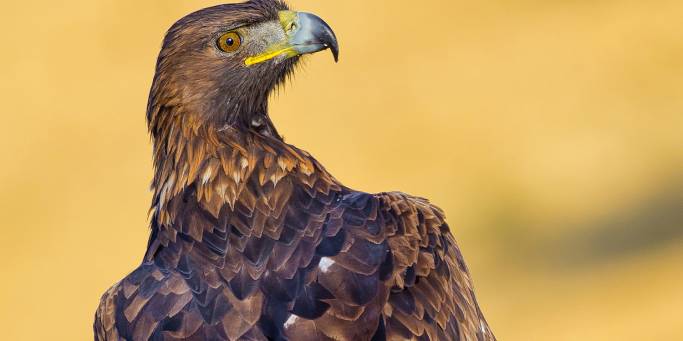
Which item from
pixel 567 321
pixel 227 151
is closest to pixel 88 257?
pixel 567 321

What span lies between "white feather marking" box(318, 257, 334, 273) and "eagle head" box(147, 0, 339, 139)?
1095 millimetres

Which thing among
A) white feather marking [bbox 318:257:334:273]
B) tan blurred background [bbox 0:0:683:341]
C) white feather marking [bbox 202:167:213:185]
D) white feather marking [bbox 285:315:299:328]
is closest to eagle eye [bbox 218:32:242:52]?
white feather marking [bbox 202:167:213:185]

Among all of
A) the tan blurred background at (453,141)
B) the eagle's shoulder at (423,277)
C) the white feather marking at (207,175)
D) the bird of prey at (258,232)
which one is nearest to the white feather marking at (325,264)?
the bird of prey at (258,232)

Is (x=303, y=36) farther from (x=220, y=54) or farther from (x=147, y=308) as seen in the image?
(x=147, y=308)

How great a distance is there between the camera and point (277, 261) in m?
5.57

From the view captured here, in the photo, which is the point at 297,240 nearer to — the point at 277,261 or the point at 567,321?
the point at 277,261

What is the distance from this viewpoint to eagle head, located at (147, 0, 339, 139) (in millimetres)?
6277

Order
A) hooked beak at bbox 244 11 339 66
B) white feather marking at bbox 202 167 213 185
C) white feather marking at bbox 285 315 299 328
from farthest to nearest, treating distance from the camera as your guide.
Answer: hooked beak at bbox 244 11 339 66
white feather marking at bbox 202 167 213 185
white feather marking at bbox 285 315 299 328

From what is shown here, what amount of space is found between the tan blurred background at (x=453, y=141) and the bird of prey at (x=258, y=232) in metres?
5.39

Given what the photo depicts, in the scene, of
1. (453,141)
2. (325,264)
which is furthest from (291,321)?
(453,141)

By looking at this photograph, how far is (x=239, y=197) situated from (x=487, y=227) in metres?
8.03

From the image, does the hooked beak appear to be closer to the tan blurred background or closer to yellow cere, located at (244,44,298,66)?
yellow cere, located at (244,44,298,66)

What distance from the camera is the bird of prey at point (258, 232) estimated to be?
532 cm

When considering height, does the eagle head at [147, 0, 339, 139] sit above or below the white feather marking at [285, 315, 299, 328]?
above
